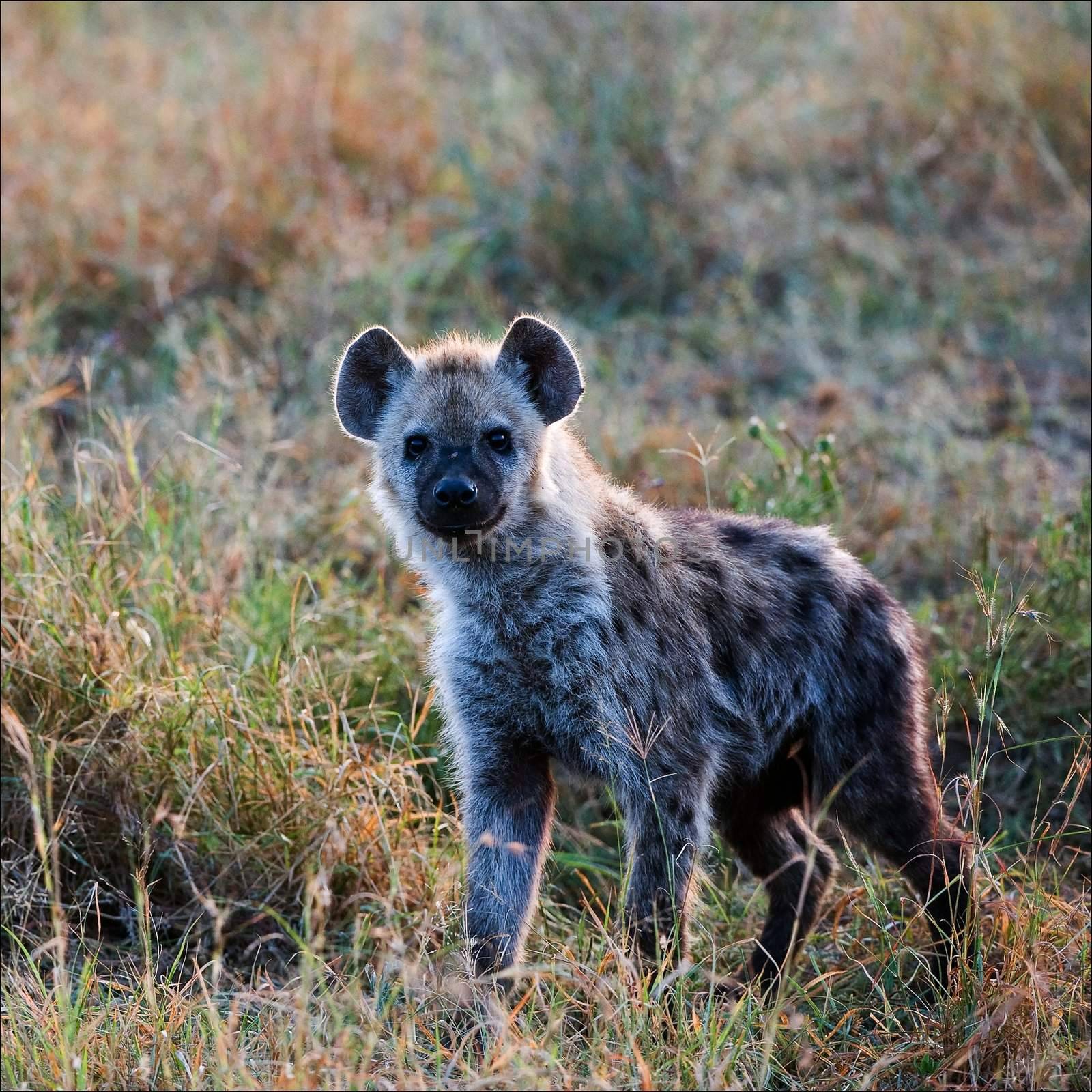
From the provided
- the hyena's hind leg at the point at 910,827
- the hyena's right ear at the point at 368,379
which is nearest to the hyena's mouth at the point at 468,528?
the hyena's right ear at the point at 368,379

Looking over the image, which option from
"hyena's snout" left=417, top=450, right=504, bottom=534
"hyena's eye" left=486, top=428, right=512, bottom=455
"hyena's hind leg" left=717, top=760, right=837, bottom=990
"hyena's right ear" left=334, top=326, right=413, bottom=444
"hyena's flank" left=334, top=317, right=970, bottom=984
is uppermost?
"hyena's right ear" left=334, top=326, right=413, bottom=444

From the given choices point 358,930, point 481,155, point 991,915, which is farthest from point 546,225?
point 358,930

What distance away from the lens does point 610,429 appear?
4.88 m

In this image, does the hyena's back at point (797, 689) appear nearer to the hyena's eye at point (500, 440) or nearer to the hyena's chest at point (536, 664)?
the hyena's chest at point (536, 664)

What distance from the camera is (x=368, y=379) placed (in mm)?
3299

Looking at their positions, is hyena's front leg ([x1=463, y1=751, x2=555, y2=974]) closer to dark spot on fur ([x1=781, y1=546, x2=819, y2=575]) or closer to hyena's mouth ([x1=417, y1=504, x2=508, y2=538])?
hyena's mouth ([x1=417, y1=504, x2=508, y2=538])

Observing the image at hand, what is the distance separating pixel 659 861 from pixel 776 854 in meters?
0.65

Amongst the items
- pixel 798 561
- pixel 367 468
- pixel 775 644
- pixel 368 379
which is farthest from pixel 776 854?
pixel 367 468

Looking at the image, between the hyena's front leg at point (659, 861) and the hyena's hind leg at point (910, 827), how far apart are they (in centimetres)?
45

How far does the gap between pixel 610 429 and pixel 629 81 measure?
2.19 m

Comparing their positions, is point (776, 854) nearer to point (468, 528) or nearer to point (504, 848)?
point (504, 848)

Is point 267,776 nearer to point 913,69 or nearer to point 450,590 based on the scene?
point 450,590

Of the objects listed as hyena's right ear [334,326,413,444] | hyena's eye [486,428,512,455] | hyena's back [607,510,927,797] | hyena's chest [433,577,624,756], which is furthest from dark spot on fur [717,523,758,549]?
hyena's right ear [334,326,413,444]

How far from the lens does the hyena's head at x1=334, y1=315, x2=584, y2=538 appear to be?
3.01 m
